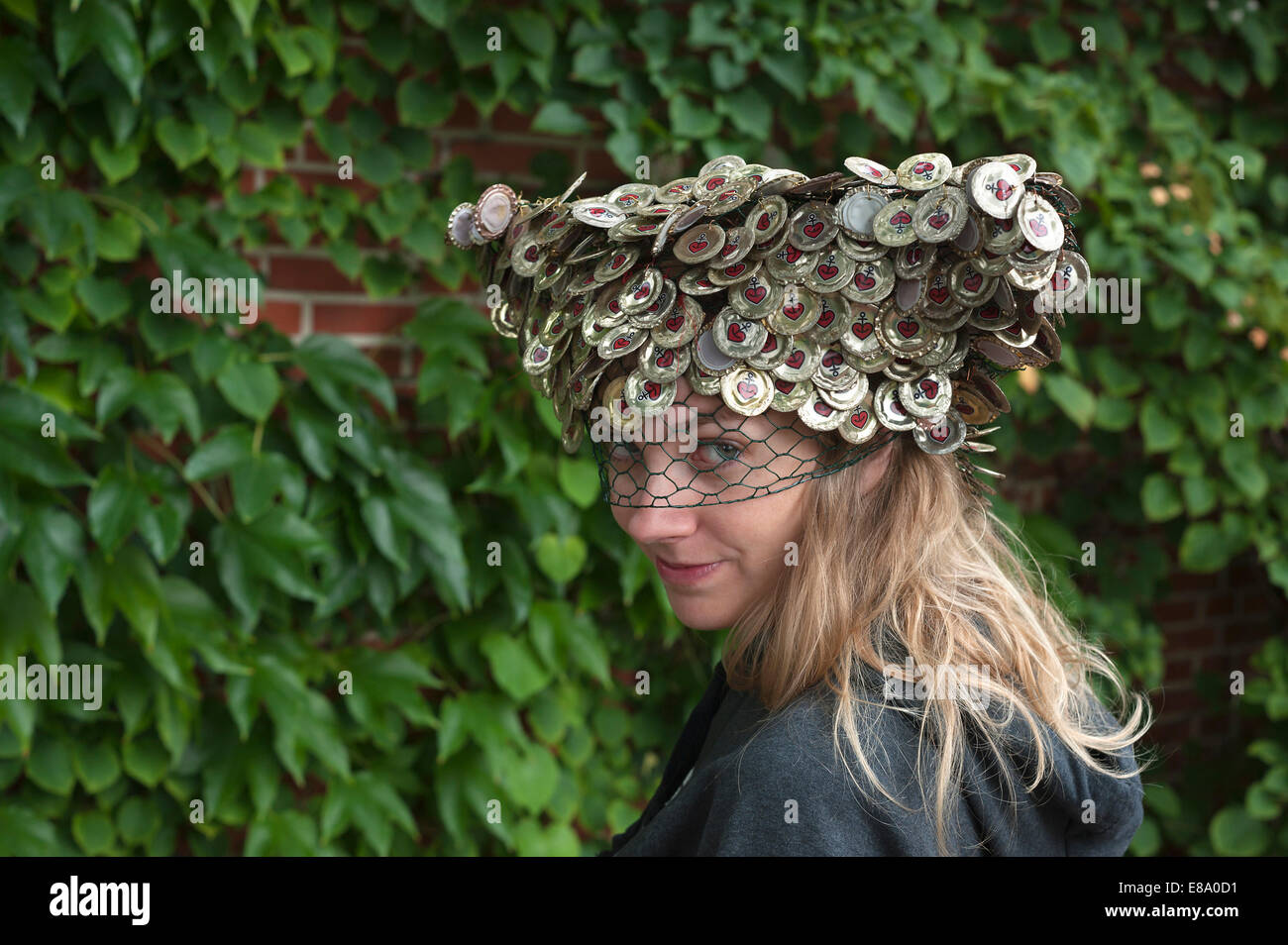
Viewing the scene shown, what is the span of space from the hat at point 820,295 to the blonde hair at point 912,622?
0.07 meters

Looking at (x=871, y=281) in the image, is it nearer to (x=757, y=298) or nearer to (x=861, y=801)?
(x=757, y=298)

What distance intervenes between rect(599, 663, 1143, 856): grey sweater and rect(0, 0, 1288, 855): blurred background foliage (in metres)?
0.92

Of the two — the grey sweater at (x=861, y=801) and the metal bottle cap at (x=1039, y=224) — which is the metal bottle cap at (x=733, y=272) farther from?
the grey sweater at (x=861, y=801)

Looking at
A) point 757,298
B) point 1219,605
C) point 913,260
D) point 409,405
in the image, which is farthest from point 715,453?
point 1219,605

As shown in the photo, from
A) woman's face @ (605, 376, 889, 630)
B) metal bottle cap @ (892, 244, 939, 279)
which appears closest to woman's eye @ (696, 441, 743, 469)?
woman's face @ (605, 376, 889, 630)

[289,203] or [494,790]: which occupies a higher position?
[289,203]

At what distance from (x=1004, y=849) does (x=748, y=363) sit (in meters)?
0.53

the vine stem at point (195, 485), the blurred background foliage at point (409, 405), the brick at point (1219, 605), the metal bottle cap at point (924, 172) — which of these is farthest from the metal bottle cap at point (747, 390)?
the brick at point (1219, 605)

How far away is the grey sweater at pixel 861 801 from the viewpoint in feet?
2.98

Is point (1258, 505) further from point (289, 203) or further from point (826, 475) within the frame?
point (289, 203)

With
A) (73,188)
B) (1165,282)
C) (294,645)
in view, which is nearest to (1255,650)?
(1165,282)

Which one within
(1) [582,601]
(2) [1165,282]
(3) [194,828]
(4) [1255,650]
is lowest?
(3) [194,828]
